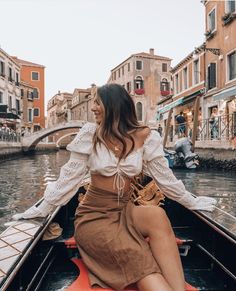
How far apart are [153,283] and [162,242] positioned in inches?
7.5

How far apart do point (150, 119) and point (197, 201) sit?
33.1 m

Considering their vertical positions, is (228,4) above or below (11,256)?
above

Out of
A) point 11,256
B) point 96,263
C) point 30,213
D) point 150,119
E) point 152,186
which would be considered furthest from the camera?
point 150,119

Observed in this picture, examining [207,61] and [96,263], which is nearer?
[96,263]

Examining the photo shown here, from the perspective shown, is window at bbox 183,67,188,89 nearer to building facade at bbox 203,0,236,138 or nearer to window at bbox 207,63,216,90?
building facade at bbox 203,0,236,138

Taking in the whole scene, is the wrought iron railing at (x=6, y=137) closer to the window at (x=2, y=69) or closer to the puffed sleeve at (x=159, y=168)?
the window at (x=2, y=69)

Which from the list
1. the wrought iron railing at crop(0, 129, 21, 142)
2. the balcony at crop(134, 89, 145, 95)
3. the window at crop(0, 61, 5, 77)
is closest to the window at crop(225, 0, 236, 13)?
the wrought iron railing at crop(0, 129, 21, 142)

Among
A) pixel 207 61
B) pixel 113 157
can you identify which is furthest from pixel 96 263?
pixel 207 61

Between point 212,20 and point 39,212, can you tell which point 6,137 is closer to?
point 212,20

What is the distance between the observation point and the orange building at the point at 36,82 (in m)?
42.5

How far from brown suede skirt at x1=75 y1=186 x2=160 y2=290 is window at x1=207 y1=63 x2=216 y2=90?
49.1ft

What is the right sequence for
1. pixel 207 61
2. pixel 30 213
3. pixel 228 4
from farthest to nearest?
pixel 207 61, pixel 228 4, pixel 30 213

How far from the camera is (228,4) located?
47.0 feet

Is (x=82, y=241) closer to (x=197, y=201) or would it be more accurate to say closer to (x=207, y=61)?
(x=197, y=201)
